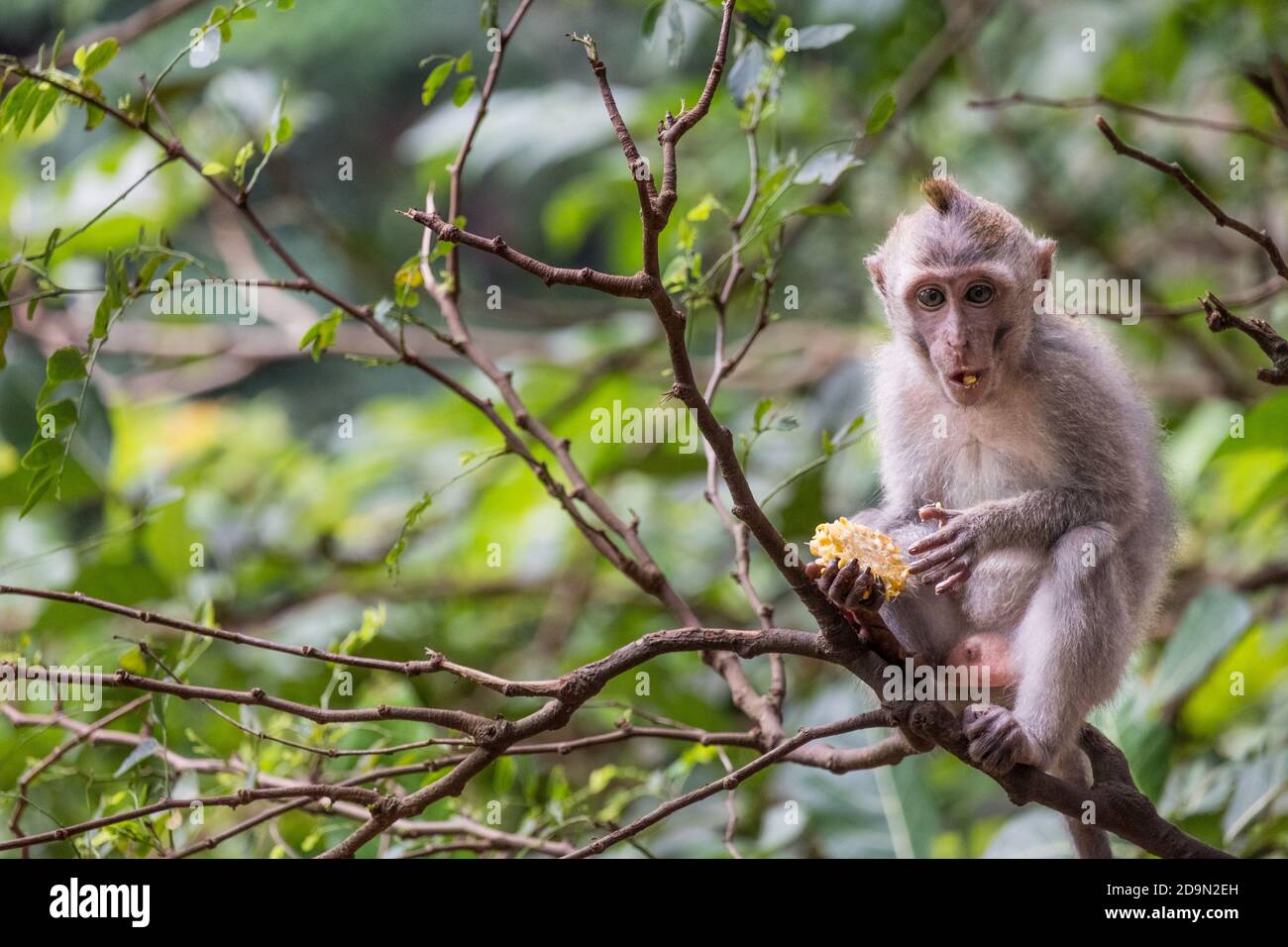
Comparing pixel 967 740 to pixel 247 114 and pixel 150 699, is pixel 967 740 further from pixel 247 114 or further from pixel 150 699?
pixel 247 114

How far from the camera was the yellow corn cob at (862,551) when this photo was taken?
2.51m

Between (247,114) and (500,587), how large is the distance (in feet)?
7.94

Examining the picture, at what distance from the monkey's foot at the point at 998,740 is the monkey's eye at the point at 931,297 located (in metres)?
0.99

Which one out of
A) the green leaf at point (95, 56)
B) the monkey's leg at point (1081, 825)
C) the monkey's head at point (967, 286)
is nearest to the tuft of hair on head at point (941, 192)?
the monkey's head at point (967, 286)

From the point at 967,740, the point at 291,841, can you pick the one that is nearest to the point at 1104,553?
the point at 967,740

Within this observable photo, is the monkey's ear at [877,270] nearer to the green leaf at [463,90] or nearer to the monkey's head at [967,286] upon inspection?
the monkey's head at [967,286]

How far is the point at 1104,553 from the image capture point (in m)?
2.88

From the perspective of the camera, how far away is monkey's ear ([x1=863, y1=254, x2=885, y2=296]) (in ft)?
11.0

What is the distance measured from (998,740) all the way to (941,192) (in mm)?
1325

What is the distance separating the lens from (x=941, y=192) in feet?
10.1

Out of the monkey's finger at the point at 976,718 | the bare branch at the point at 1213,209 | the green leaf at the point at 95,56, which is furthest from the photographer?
the monkey's finger at the point at 976,718

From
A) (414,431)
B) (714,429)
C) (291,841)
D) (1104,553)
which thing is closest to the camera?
(714,429)

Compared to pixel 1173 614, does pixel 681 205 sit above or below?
above

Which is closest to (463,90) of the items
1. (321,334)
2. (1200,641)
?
(321,334)
